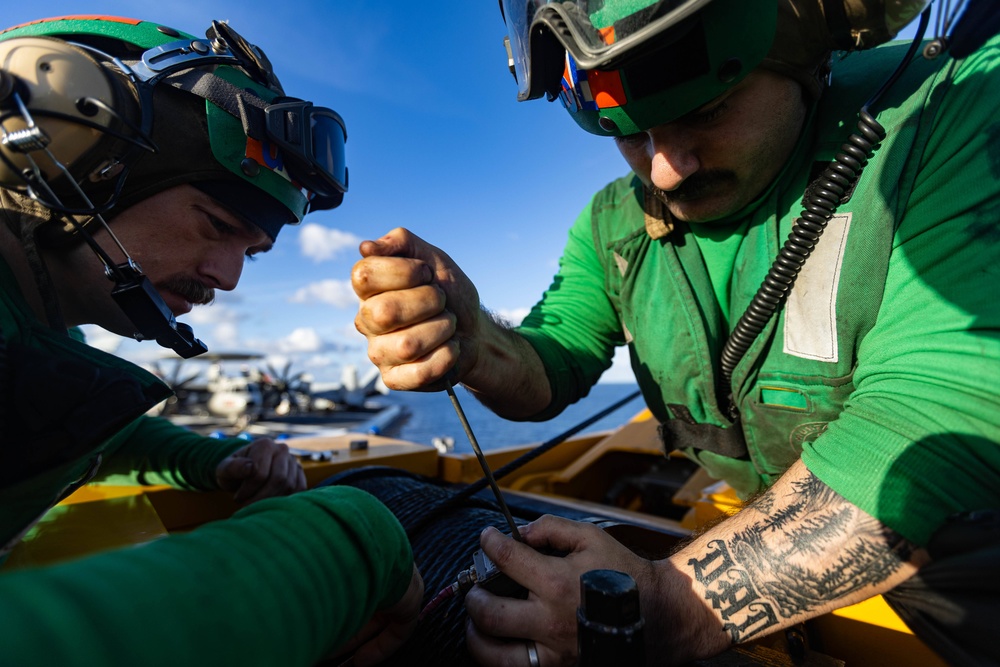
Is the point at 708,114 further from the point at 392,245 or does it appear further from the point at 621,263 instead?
the point at 392,245

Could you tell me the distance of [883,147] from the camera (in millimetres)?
1310

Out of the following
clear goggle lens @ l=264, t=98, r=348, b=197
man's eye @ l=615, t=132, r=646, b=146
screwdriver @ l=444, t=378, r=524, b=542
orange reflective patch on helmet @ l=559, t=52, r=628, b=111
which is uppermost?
clear goggle lens @ l=264, t=98, r=348, b=197

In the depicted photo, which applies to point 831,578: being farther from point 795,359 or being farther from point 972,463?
point 795,359

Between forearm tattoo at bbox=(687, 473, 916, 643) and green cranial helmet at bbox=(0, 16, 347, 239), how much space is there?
6.24 ft

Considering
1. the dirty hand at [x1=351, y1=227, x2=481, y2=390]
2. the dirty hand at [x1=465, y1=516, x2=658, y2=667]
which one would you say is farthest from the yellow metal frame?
the dirty hand at [x1=351, y1=227, x2=481, y2=390]

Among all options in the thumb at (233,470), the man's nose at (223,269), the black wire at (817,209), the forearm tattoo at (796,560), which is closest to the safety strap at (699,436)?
the black wire at (817,209)

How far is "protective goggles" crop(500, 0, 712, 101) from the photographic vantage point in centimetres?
115

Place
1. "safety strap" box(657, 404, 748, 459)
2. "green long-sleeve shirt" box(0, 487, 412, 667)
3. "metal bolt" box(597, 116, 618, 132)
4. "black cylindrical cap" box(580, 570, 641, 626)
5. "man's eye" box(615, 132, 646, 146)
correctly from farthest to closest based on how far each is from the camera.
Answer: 1. "safety strap" box(657, 404, 748, 459)
2. "man's eye" box(615, 132, 646, 146)
3. "metal bolt" box(597, 116, 618, 132)
4. "black cylindrical cap" box(580, 570, 641, 626)
5. "green long-sleeve shirt" box(0, 487, 412, 667)

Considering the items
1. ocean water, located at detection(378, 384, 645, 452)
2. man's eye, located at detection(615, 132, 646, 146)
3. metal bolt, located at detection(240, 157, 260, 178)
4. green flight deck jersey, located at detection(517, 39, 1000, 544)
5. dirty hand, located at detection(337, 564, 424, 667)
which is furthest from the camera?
ocean water, located at detection(378, 384, 645, 452)

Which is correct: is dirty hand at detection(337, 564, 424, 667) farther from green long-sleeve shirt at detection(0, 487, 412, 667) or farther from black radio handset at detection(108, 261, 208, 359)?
black radio handset at detection(108, 261, 208, 359)

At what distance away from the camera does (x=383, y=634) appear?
109cm

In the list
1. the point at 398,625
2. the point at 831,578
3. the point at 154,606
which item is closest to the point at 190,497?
the point at 398,625

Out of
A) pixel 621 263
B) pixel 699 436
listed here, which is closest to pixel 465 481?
pixel 699 436

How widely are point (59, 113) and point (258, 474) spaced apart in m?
1.32
